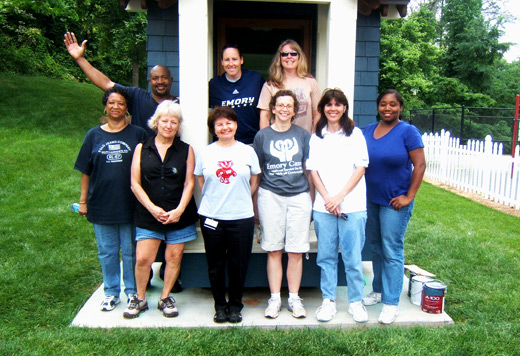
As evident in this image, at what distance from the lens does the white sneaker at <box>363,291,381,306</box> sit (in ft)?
12.1

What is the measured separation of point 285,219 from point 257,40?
3372mm

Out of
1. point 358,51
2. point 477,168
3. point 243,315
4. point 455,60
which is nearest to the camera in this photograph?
point 243,315

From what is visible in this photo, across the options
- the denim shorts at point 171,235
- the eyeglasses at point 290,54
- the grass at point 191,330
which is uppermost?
the eyeglasses at point 290,54

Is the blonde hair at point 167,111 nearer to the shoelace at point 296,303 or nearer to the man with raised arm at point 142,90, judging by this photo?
the man with raised arm at point 142,90

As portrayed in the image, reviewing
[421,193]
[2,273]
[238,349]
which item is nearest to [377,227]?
[238,349]

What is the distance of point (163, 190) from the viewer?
3.22 meters

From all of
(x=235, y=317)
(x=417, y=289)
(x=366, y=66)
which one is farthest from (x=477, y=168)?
(x=235, y=317)

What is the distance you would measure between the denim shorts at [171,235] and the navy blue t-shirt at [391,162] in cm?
137

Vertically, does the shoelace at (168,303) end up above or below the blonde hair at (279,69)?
below

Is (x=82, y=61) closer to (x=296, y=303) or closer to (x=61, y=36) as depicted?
(x=296, y=303)

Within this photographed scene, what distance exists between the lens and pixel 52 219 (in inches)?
237

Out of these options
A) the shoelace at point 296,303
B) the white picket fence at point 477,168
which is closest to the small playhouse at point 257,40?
the shoelace at point 296,303

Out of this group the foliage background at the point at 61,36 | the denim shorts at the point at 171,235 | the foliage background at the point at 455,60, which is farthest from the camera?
the foliage background at the point at 455,60

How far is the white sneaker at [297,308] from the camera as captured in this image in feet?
11.1
